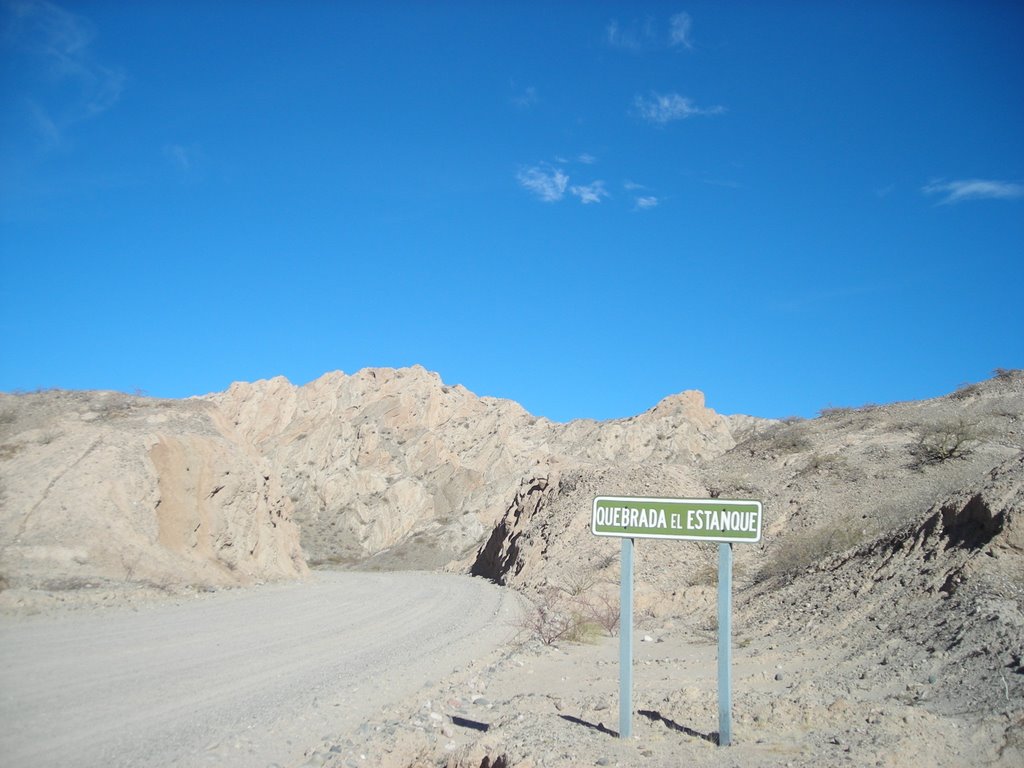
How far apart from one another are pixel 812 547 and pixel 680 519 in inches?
537

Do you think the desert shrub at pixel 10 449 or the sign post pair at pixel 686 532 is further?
the desert shrub at pixel 10 449

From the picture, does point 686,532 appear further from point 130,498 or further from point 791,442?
point 791,442

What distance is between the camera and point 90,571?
1828cm

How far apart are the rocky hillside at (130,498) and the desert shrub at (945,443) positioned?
23.7 meters

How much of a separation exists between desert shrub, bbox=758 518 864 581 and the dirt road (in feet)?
23.1

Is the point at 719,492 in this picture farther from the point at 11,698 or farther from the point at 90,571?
the point at 11,698

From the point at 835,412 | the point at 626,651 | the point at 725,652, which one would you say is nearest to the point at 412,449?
the point at 835,412

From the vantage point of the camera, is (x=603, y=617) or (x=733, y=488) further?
(x=733, y=488)

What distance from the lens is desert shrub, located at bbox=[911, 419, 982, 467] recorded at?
24.7 metres

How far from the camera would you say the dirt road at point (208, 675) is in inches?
282

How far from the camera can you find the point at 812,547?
748 inches

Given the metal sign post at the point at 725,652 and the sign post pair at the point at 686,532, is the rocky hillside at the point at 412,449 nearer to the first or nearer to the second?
the sign post pair at the point at 686,532

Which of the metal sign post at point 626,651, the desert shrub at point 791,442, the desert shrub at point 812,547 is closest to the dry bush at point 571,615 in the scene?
the desert shrub at point 812,547

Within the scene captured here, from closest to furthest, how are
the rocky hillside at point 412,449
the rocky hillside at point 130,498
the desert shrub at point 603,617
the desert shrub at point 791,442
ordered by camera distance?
the desert shrub at point 603,617 → the rocky hillside at point 130,498 → the desert shrub at point 791,442 → the rocky hillside at point 412,449
